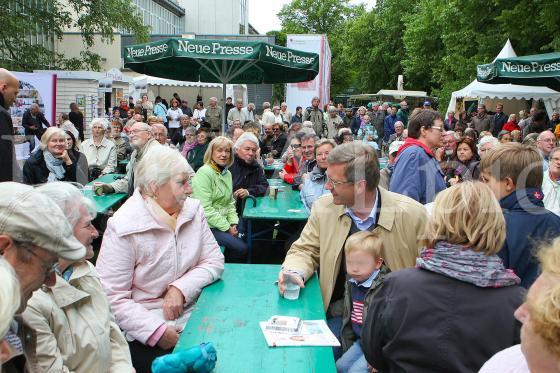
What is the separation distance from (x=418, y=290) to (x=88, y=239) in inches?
63.1

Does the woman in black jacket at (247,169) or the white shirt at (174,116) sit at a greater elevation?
the white shirt at (174,116)

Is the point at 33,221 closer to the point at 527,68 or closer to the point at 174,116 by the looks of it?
the point at 527,68

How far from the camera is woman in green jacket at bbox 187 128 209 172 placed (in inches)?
350

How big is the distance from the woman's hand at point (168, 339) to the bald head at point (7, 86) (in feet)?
10.2

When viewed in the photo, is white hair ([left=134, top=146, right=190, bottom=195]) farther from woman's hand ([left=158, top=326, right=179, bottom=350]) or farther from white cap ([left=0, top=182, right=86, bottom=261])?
white cap ([left=0, top=182, right=86, bottom=261])

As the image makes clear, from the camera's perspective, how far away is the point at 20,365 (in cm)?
185

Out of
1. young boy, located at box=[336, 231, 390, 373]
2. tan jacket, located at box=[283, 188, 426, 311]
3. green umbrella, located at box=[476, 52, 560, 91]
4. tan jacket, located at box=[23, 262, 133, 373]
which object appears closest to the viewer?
tan jacket, located at box=[23, 262, 133, 373]

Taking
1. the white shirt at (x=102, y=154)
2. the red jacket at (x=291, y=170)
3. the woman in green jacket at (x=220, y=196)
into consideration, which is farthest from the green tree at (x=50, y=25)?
the woman in green jacket at (x=220, y=196)

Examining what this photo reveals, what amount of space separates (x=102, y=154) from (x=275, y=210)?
4.17m

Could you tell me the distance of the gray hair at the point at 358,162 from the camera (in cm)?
330

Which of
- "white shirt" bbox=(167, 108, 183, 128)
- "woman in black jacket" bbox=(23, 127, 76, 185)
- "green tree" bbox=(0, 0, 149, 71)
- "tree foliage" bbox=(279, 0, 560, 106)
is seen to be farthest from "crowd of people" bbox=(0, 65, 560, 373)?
"green tree" bbox=(0, 0, 149, 71)

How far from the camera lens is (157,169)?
11.1ft

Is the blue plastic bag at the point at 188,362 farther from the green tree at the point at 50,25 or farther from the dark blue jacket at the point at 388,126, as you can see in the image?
the green tree at the point at 50,25

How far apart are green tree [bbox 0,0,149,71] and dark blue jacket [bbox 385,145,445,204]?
19.2 m
